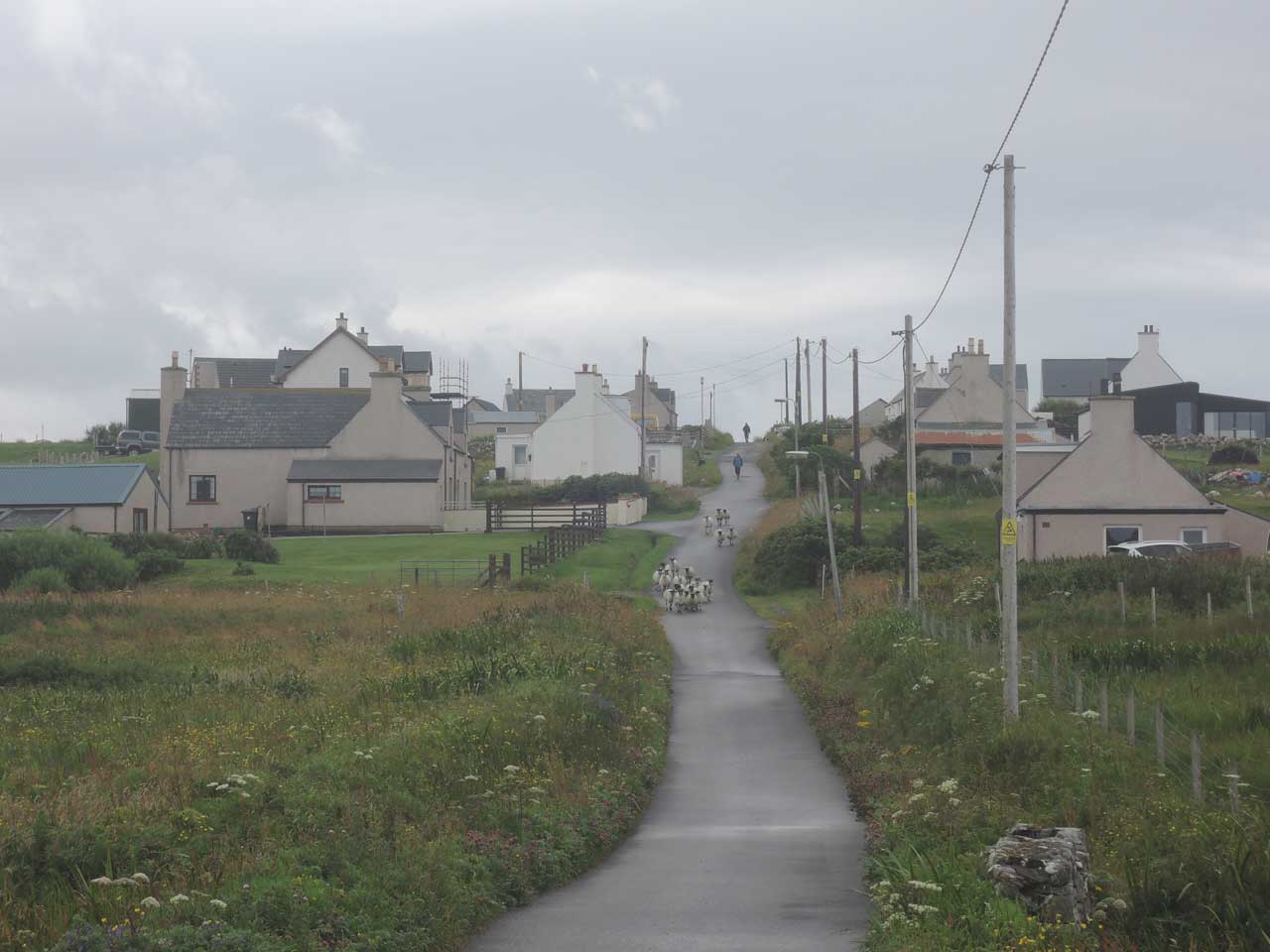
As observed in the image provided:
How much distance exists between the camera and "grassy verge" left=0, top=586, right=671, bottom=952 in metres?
11.1

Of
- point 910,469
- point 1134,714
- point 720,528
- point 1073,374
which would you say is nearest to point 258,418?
point 720,528

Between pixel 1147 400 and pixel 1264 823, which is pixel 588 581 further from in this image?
pixel 1147 400

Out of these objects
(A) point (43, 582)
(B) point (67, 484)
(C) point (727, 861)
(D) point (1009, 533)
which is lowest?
(C) point (727, 861)

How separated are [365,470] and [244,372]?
1952 inches

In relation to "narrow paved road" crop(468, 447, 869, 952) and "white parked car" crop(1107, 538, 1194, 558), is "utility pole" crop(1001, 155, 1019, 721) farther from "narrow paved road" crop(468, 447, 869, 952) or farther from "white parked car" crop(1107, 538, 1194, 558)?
"white parked car" crop(1107, 538, 1194, 558)

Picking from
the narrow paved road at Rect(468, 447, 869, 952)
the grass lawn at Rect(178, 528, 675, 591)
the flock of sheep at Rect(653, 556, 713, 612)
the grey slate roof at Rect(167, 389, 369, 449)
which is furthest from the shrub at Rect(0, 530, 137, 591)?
the narrow paved road at Rect(468, 447, 869, 952)

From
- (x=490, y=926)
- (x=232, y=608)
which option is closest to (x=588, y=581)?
(x=232, y=608)

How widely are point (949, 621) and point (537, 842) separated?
1797 centimetres

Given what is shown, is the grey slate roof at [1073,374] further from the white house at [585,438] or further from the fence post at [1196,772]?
the fence post at [1196,772]

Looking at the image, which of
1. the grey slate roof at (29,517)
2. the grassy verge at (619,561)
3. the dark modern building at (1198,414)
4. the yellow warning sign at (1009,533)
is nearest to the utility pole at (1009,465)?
the yellow warning sign at (1009,533)

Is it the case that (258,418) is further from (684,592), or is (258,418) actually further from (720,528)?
(684,592)

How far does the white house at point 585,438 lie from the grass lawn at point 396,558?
21.2 meters

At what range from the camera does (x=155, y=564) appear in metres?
50.5

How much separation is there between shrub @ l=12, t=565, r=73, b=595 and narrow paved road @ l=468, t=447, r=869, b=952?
77.9ft
